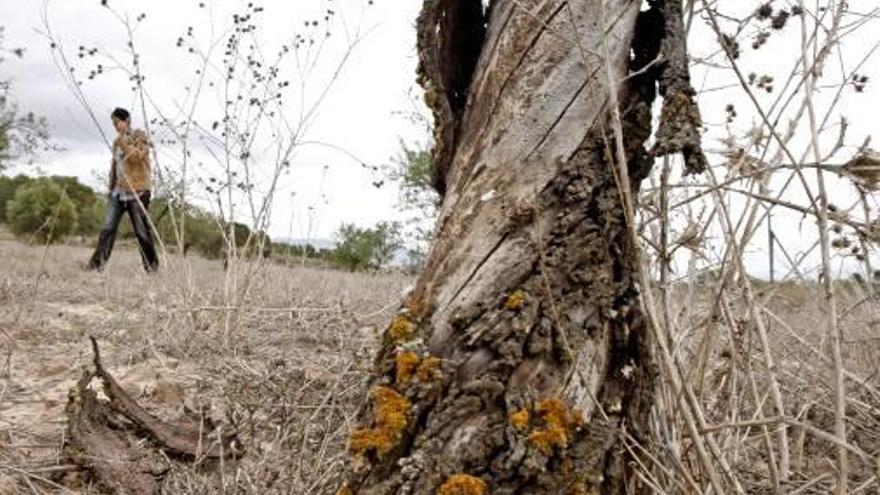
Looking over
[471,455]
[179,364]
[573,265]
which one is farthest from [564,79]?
[179,364]

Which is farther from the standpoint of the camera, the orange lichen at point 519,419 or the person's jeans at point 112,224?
the person's jeans at point 112,224

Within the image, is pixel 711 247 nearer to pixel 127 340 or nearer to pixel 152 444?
pixel 152 444

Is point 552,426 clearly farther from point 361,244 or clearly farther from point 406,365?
point 361,244

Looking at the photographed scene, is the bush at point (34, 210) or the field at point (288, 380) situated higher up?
the bush at point (34, 210)

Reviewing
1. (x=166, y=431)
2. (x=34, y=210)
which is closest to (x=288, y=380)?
(x=166, y=431)

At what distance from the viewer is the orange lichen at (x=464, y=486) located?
1406mm

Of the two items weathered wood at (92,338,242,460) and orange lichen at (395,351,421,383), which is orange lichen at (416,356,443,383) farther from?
weathered wood at (92,338,242,460)

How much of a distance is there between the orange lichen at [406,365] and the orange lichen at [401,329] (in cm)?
5

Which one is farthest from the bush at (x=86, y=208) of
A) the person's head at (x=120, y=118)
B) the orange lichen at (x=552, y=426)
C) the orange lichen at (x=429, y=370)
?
the orange lichen at (x=552, y=426)

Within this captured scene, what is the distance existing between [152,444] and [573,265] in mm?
1495

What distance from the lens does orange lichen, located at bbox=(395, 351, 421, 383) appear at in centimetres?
155

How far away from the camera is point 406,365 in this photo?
156cm

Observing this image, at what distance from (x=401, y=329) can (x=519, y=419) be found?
0.99 ft

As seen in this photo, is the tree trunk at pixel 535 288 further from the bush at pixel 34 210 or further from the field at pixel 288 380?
the bush at pixel 34 210
